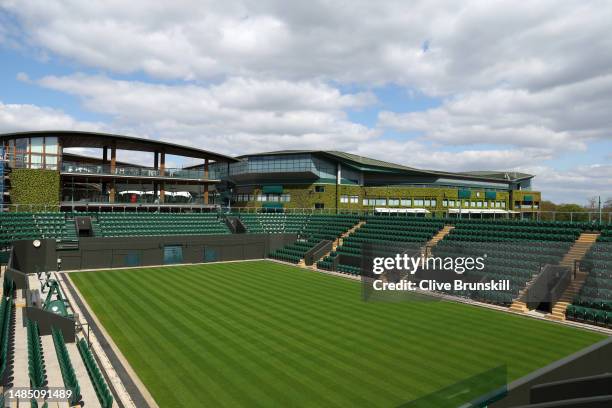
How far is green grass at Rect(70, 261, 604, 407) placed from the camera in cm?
1257

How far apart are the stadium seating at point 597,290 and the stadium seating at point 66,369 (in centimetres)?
2288

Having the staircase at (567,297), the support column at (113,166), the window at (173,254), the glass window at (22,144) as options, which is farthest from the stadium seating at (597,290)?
the glass window at (22,144)

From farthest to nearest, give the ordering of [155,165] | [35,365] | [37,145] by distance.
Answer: [155,165] < [37,145] < [35,365]

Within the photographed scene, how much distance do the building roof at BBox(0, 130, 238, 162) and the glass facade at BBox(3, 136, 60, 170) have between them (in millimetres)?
626

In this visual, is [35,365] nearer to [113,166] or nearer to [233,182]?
[113,166]

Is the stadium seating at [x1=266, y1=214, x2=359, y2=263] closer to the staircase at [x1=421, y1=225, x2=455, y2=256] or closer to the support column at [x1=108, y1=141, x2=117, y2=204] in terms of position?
the staircase at [x1=421, y1=225, x2=455, y2=256]

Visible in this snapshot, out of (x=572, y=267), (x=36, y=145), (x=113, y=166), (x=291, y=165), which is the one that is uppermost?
(x=291, y=165)

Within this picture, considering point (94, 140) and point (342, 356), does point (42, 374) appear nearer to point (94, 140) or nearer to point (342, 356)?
point (342, 356)

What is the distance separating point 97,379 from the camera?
1190cm

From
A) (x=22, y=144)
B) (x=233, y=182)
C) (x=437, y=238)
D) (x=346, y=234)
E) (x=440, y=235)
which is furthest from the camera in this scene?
(x=233, y=182)

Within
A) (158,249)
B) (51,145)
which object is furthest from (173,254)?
(51,145)

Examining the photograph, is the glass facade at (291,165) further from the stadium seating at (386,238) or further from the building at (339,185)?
the stadium seating at (386,238)

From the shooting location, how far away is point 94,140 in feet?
147

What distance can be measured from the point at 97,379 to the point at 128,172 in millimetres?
38062
